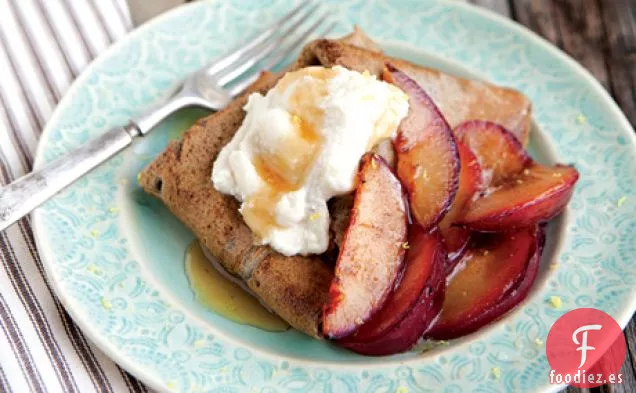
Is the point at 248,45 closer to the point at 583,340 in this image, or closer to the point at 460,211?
the point at 460,211

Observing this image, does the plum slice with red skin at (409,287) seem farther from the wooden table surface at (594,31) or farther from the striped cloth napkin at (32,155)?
the wooden table surface at (594,31)

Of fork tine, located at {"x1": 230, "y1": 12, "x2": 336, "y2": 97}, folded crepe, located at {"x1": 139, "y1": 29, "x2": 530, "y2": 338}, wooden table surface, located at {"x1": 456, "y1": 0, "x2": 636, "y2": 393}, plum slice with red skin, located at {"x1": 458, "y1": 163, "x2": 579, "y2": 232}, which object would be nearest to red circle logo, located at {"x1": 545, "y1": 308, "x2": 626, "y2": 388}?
plum slice with red skin, located at {"x1": 458, "y1": 163, "x2": 579, "y2": 232}

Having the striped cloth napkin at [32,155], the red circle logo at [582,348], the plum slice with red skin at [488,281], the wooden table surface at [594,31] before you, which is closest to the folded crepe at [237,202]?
the plum slice with red skin at [488,281]

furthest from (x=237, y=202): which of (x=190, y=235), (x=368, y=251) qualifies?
(x=368, y=251)

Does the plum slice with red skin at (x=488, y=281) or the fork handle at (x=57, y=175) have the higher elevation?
the fork handle at (x=57, y=175)

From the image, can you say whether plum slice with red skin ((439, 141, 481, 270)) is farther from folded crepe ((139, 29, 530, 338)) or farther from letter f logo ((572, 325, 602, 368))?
letter f logo ((572, 325, 602, 368))

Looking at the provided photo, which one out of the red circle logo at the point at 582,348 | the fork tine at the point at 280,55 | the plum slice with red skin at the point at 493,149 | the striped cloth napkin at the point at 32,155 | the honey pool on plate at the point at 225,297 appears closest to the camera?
the red circle logo at the point at 582,348

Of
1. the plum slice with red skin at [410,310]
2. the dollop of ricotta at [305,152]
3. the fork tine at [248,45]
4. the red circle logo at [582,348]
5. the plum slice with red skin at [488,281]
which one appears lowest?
the red circle logo at [582,348]
